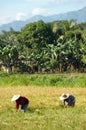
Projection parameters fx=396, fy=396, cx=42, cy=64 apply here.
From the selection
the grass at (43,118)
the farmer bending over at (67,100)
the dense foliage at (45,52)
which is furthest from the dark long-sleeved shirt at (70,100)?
the dense foliage at (45,52)

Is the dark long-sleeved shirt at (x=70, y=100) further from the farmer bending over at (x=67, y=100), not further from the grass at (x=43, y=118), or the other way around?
the grass at (x=43, y=118)

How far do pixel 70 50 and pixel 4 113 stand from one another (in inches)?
1160

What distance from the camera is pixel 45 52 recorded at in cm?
4341

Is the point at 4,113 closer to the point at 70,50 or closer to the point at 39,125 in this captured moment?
the point at 39,125

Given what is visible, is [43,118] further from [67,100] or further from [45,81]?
[45,81]

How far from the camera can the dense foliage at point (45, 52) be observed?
139 feet

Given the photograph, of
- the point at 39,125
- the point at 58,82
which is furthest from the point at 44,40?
the point at 39,125

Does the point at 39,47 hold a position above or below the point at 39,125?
below

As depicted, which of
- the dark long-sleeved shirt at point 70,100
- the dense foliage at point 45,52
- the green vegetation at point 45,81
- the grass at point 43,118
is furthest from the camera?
the dense foliage at point 45,52

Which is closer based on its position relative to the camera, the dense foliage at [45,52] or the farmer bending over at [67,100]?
the farmer bending over at [67,100]

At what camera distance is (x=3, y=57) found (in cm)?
4228

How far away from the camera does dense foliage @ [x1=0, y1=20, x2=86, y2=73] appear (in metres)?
42.3

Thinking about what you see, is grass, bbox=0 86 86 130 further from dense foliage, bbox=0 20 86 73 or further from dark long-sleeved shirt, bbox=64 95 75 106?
dense foliage, bbox=0 20 86 73

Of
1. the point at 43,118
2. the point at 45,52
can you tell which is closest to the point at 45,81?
the point at 45,52
